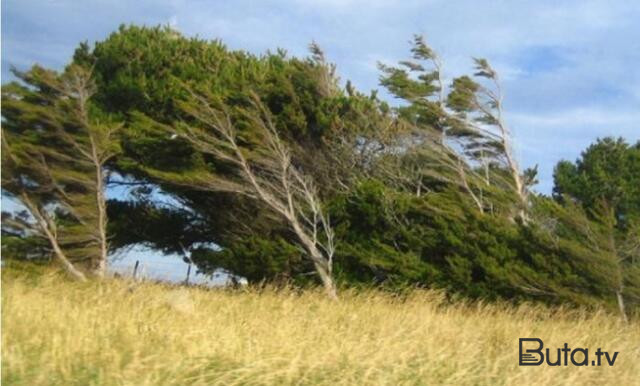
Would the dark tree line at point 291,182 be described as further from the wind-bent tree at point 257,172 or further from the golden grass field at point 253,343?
the golden grass field at point 253,343

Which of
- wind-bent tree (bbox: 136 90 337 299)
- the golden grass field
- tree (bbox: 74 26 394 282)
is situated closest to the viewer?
the golden grass field

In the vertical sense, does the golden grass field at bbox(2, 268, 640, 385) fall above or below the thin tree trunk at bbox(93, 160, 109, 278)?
below

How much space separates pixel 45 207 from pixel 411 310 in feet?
42.5

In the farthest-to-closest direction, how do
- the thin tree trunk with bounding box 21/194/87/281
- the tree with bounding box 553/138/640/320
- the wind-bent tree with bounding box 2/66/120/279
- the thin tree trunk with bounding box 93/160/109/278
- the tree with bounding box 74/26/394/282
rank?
the tree with bounding box 74/26/394/282 → the thin tree trunk with bounding box 93/160/109/278 → the thin tree trunk with bounding box 21/194/87/281 → the wind-bent tree with bounding box 2/66/120/279 → the tree with bounding box 553/138/640/320

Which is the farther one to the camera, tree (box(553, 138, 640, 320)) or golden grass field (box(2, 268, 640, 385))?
tree (box(553, 138, 640, 320))

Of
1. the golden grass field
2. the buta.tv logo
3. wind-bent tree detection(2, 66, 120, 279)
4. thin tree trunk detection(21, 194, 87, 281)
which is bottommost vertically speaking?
the buta.tv logo

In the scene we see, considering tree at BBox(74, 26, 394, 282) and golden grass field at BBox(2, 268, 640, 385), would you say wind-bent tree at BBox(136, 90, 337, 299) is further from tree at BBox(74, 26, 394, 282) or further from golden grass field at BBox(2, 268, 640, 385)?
golden grass field at BBox(2, 268, 640, 385)

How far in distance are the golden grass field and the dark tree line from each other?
Answer: 914cm

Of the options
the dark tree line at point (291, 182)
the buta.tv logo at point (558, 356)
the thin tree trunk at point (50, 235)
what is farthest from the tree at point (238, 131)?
the buta.tv logo at point (558, 356)

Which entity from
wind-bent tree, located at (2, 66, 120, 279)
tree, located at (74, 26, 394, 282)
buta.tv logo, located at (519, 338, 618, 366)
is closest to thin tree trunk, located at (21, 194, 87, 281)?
wind-bent tree, located at (2, 66, 120, 279)

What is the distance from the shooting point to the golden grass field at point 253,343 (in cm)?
586

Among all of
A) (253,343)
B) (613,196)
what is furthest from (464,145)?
(253,343)

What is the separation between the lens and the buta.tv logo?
26.8 ft

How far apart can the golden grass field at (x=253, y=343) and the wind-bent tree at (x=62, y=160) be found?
880 cm
